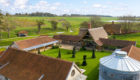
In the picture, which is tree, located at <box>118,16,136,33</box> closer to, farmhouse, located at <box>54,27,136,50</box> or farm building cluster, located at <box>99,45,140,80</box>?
farmhouse, located at <box>54,27,136,50</box>

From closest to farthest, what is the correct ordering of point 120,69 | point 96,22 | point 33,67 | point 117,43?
1. point 120,69
2. point 33,67
3. point 117,43
4. point 96,22

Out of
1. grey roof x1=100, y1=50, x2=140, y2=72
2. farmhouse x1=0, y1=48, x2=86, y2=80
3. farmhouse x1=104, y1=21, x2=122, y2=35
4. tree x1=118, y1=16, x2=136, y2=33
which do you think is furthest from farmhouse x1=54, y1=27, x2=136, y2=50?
tree x1=118, y1=16, x2=136, y2=33

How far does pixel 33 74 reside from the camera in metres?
16.2

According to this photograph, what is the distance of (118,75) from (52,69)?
8.83 metres

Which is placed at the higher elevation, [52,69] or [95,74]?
[52,69]

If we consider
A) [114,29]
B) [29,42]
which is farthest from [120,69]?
[114,29]

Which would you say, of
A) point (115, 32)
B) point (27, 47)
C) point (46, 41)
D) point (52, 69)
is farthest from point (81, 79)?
point (115, 32)

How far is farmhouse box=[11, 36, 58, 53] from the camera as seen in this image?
36.9 m

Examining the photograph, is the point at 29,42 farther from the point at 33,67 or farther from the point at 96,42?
the point at 33,67

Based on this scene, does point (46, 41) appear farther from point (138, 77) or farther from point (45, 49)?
point (138, 77)

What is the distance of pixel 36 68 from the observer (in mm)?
16828

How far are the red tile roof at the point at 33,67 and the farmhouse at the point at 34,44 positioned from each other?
53.2 feet

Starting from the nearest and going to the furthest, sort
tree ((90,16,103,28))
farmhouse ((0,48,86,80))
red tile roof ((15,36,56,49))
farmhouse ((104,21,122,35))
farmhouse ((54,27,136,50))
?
farmhouse ((0,48,86,80)), red tile roof ((15,36,56,49)), farmhouse ((54,27,136,50)), farmhouse ((104,21,122,35)), tree ((90,16,103,28))

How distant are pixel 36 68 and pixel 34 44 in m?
24.8
